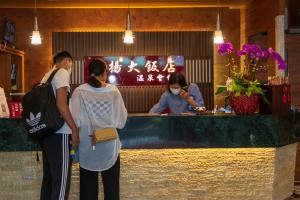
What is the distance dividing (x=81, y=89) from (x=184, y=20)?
17.3ft

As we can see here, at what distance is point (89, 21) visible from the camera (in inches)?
340

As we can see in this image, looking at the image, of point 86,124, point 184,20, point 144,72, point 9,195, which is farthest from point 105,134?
point 184,20

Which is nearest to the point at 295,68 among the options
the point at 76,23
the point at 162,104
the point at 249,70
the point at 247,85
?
the point at 162,104

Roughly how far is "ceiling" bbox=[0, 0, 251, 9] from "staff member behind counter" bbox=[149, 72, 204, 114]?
3.20 m

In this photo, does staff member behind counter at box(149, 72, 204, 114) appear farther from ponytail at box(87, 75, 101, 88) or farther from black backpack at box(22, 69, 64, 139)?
black backpack at box(22, 69, 64, 139)

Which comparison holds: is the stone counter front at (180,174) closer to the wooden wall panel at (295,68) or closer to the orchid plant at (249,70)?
the orchid plant at (249,70)

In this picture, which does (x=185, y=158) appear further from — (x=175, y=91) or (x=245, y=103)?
(x=175, y=91)

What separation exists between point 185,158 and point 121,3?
4614 millimetres

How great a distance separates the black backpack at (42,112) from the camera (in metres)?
3.58

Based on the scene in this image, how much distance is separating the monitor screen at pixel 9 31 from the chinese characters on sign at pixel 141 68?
1261 millimetres

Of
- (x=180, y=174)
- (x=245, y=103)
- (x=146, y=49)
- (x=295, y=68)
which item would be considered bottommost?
(x=180, y=174)

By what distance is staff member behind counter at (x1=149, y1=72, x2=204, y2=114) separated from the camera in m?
5.11

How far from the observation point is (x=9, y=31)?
8.12m

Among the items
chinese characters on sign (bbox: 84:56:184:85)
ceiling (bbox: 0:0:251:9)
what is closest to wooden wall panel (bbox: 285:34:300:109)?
ceiling (bbox: 0:0:251:9)
